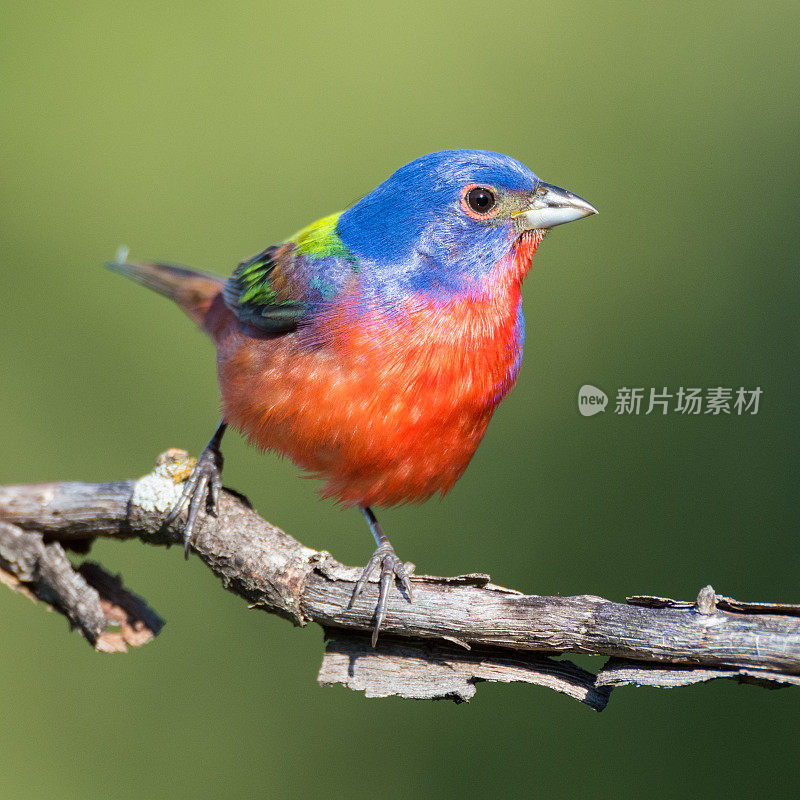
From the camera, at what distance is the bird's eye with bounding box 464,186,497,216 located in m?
3.93

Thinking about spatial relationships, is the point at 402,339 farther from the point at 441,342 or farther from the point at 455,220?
the point at 455,220

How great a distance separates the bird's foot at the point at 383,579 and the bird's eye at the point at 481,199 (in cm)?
149

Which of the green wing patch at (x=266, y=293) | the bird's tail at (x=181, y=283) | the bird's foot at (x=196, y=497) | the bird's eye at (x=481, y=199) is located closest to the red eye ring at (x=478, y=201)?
the bird's eye at (x=481, y=199)

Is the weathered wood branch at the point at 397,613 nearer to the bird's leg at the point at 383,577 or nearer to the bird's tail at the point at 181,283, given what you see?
the bird's leg at the point at 383,577

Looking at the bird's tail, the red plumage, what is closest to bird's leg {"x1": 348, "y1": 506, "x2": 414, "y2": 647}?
the red plumage

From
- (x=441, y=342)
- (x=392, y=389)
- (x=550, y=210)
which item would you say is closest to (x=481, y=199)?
(x=550, y=210)

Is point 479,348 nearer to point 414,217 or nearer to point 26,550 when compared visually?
point 414,217

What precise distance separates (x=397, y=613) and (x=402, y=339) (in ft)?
3.61

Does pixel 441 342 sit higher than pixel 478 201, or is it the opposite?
pixel 478 201

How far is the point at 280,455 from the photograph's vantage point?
13.5 feet

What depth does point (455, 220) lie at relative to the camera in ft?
12.9

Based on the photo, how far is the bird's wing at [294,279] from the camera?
4039 millimetres

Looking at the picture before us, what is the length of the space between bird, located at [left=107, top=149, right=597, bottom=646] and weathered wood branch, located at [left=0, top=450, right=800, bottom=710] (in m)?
0.18

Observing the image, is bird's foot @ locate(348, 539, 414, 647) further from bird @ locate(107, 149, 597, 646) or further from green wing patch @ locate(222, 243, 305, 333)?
green wing patch @ locate(222, 243, 305, 333)
